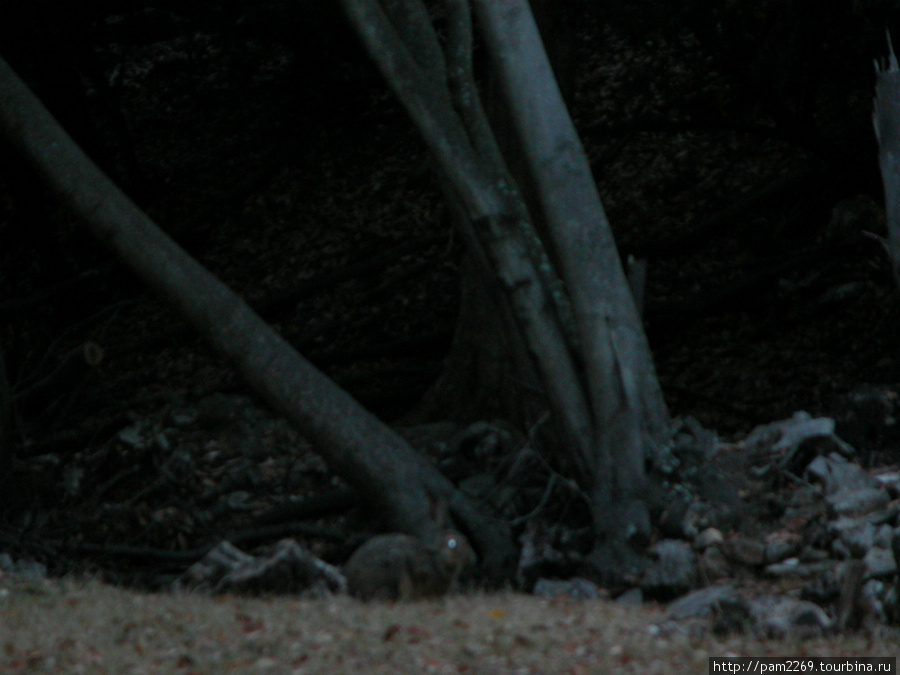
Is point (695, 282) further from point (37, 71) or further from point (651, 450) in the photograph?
point (37, 71)

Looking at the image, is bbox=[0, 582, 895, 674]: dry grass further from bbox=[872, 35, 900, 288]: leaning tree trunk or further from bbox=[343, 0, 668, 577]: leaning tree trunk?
bbox=[872, 35, 900, 288]: leaning tree trunk

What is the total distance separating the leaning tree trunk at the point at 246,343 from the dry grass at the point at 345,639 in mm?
1206


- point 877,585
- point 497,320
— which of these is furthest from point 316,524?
point 877,585

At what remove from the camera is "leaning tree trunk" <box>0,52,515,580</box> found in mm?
6449

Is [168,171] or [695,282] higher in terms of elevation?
[168,171]

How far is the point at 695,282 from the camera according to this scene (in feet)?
35.8

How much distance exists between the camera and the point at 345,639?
439 centimetres

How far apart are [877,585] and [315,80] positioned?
10718 mm

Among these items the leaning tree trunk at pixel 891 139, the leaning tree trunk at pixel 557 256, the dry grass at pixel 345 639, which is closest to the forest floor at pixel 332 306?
the dry grass at pixel 345 639

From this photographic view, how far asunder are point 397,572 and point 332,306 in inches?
257

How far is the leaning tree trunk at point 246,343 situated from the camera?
6.45m

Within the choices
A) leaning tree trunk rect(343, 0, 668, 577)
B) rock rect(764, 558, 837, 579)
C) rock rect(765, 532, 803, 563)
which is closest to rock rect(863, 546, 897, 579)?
rock rect(764, 558, 837, 579)

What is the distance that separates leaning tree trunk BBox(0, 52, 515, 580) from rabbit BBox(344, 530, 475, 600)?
0.74m

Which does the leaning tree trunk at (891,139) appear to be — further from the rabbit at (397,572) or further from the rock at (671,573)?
the rabbit at (397,572)
